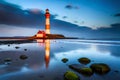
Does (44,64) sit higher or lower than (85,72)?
lower

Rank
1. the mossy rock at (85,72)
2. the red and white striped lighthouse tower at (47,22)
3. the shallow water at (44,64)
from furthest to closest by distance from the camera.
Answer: the red and white striped lighthouse tower at (47,22), the mossy rock at (85,72), the shallow water at (44,64)

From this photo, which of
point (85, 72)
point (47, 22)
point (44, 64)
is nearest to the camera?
point (85, 72)

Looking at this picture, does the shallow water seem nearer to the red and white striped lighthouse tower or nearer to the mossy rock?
the mossy rock

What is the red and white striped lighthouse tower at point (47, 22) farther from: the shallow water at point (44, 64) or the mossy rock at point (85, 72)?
the mossy rock at point (85, 72)

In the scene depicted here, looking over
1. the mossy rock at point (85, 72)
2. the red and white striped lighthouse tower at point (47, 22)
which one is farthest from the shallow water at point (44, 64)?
the red and white striped lighthouse tower at point (47, 22)

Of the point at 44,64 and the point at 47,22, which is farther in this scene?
the point at 47,22

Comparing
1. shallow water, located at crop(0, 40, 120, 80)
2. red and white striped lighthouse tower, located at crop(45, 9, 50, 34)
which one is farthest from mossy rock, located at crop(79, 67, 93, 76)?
red and white striped lighthouse tower, located at crop(45, 9, 50, 34)

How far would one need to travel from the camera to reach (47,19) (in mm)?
106438

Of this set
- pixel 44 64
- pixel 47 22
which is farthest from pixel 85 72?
pixel 47 22

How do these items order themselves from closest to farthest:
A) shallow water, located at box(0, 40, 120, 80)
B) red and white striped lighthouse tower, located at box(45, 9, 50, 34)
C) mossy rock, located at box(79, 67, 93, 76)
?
shallow water, located at box(0, 40, 120, 80) < mossy rock, located at box(79, 67, 93, 76) < red and white striped lighthouse tower, located at box(45, 9, 50, 34)

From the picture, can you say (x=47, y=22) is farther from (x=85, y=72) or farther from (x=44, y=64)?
(x=85, y=72)

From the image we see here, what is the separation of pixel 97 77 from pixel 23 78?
5.91 m

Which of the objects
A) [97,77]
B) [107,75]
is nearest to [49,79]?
[97,77]

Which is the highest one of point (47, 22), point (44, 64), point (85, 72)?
point (47, 22)
